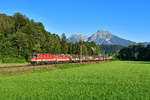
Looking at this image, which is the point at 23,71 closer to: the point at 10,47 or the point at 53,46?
the point at 10,47

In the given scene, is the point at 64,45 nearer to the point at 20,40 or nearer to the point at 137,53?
the point at 20,40

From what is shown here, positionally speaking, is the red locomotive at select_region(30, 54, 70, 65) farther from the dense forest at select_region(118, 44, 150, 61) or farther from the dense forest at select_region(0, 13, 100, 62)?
the dense forest at select_region(118, 44, 150, 61)

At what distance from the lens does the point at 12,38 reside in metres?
70.0

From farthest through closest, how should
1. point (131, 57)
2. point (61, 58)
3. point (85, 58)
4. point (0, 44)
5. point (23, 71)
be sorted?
point (131, 57) < point (85, 58) < point (0, 44) < point (61, 58) < point (23, 71)

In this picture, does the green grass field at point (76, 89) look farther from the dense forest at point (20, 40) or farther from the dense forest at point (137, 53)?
the dense forest at point (137, 53)

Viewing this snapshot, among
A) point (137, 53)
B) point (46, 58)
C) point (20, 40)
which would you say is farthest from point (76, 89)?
point (137, 53)

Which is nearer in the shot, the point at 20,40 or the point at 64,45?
the point at 20,40

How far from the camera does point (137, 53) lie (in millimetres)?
144625

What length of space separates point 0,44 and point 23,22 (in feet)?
106

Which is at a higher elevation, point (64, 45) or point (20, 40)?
point (64, 45)

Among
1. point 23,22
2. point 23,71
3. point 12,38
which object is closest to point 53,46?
point 23,22

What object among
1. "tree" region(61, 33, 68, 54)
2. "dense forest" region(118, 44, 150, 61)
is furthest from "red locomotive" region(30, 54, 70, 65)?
"dense forest" region(118, 44, 150, 61)

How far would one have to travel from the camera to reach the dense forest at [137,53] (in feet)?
440

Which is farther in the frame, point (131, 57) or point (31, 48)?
point (131, 57)
